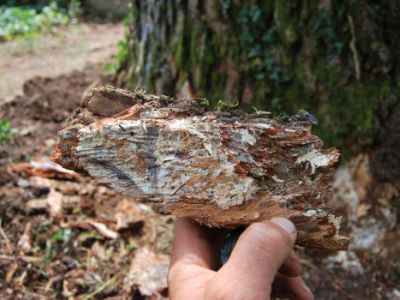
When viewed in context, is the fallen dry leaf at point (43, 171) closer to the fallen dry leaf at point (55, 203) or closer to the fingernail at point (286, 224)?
the fallen dry leaf at point (55, 203)

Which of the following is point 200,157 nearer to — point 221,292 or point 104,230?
point 221,292

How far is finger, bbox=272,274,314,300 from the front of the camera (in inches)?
76.2

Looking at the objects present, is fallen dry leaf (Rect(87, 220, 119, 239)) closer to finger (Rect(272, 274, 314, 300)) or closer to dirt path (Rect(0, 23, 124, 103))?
finger (Rect(272, 274, 314, 300))

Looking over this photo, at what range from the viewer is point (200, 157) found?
1582 millimetres

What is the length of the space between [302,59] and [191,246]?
55.6 inches

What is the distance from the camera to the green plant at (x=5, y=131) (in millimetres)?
3393

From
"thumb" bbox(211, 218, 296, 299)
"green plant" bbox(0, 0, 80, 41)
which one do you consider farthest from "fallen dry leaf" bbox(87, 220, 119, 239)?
"green plant" bbox(0, 0, 80, 41)

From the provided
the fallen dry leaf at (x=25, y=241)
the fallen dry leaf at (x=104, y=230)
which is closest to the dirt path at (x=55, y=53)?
the fallen dry leaf at (x=25, y=241)

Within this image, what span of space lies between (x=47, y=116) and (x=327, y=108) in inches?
84.0

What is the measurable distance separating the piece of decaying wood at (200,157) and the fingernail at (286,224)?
35 millimetres

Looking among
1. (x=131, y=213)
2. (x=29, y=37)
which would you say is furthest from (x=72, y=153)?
(x=29, y=37)

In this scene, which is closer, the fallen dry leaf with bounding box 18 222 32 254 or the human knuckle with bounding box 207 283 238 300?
the human knuckle with bounding box 207 283 238 300

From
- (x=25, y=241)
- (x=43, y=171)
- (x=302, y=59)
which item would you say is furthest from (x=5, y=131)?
(x=302, y=59)

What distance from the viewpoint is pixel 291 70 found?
277cm
